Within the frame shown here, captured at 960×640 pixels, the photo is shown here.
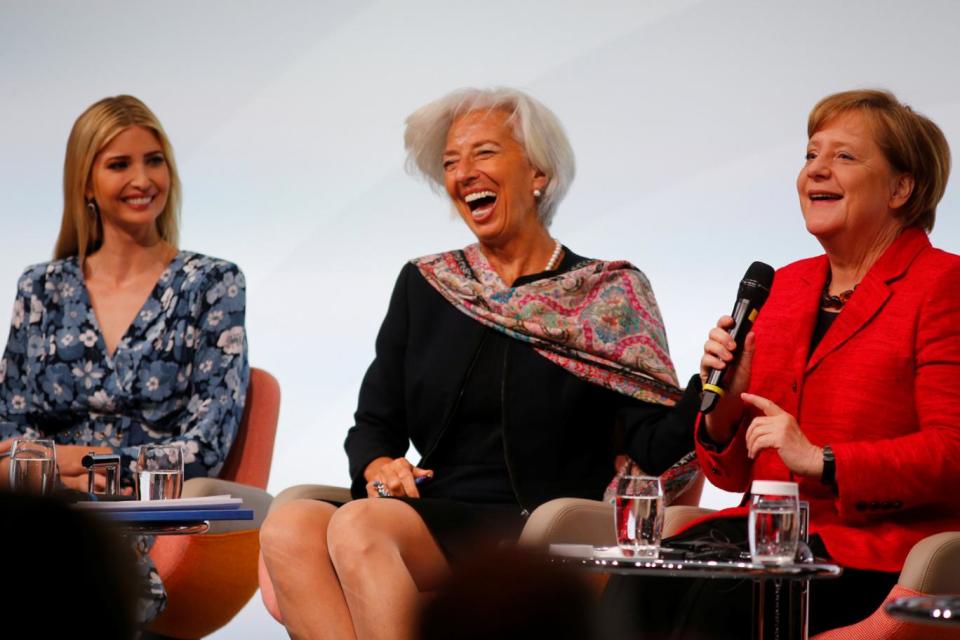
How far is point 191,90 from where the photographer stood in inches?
176

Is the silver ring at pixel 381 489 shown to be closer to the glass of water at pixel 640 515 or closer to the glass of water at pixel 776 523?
the glass of water at pixel 640 515

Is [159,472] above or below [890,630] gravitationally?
above

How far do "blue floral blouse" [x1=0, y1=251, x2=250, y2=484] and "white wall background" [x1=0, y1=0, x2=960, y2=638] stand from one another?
64cm

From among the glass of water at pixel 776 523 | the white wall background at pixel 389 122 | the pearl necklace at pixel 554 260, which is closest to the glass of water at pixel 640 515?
the glass of water at pixel 776 523

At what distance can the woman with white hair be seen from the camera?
276 centimetres

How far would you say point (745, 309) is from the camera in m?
2.41

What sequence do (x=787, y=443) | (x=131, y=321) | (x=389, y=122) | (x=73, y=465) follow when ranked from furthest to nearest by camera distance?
(x=389, y=122) → (x=131, y=321) → (x=73, y=465) → (x=787, y=443)

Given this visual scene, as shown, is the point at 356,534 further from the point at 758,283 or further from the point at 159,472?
the point at 758,283

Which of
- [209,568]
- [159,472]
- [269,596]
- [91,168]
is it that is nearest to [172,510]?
[159,472]

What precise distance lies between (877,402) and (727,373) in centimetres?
28

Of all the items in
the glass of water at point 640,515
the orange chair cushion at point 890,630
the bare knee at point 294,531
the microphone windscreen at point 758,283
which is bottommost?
the orange chair cushion at point 890,630

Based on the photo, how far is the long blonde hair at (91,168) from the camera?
3762 millimetres

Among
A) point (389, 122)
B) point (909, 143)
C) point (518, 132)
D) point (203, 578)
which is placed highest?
point (389, 122)

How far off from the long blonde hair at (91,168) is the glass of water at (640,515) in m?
2.12
